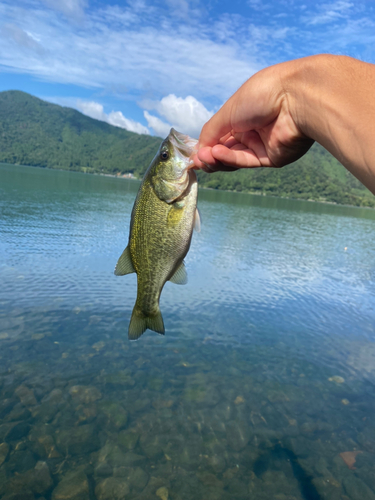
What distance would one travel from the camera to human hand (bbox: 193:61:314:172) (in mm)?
2529

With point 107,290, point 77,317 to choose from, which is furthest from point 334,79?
point 107,290

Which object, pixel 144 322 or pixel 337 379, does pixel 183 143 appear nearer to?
pixel 144 322

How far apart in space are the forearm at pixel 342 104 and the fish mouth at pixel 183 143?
128cm

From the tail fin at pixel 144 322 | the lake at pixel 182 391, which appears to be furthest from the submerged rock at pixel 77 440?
the tail fin at pixel 144 322

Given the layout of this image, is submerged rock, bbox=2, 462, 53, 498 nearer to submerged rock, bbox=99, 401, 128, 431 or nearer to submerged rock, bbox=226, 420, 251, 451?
submerged rock, bbox=99, 401, 128, 431

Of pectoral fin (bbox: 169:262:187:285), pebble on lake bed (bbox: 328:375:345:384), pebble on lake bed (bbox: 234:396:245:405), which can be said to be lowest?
pebble on lake bed (bbox: 234:396:245:405)

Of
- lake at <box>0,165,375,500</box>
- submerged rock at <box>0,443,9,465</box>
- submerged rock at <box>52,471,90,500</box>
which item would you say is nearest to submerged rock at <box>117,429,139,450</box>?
lake at <box>0,165,375,500</box>

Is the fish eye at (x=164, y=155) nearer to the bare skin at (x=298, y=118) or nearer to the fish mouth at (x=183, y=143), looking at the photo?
the fish mouth at (x=183, y=143)

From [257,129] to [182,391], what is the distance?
7350mm

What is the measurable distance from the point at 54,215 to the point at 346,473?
95.9ft

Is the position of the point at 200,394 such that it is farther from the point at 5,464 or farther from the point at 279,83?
the point at 279,83

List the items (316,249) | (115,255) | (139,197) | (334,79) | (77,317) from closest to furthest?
(334,79)
(139,197)
(77,317)
(115,255)
(316,249)

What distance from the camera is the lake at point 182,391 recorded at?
6.65 m

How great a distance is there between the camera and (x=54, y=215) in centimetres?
3123
